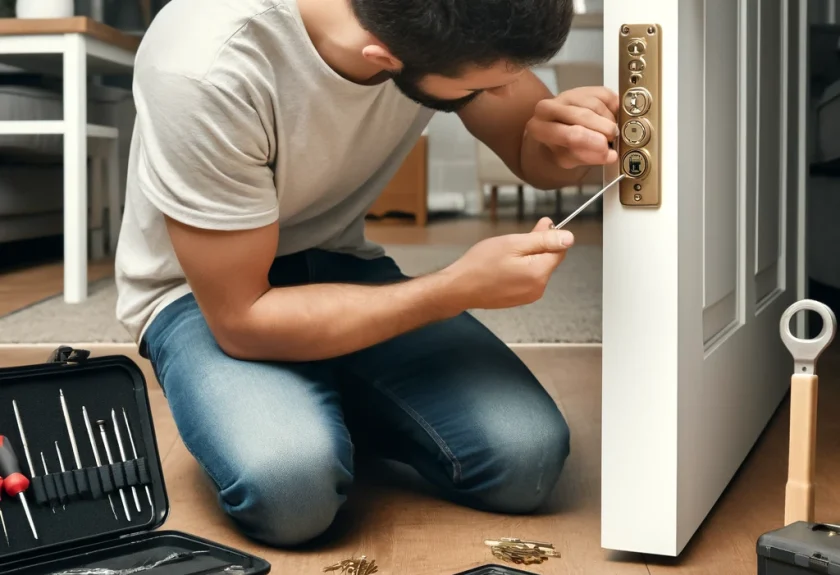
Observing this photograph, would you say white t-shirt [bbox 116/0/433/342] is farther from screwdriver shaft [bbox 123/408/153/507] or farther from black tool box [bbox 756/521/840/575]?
black tool box [bbox 756/521/840/575]

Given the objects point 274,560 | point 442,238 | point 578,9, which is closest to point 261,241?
point 274,560

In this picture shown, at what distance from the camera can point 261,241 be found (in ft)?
3.37

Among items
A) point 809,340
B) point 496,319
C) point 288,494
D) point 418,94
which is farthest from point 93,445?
point 496,319

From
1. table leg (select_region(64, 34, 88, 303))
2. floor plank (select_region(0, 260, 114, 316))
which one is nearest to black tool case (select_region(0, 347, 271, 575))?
floor plank (select_region(0, 260, 114, 316))

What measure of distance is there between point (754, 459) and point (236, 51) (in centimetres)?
85

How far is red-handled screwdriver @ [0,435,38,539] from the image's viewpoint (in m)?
0.95

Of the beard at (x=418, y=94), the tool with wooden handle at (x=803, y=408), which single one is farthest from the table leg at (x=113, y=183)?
the tool with wooden handle at (x=803, y=408)

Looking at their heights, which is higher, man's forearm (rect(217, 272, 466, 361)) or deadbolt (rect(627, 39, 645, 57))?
deadbolt (rect(627, 39, 645, 57))

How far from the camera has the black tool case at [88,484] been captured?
930 millimetres

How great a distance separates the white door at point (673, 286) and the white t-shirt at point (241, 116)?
1.01 ft

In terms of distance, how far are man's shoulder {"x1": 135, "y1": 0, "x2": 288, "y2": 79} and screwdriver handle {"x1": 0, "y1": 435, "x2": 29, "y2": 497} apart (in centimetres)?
39

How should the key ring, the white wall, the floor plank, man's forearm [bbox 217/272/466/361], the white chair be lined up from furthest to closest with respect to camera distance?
the white wall → the white chair → the floor plank → man's forearm [bbox 217/272/466/361] → the key ring

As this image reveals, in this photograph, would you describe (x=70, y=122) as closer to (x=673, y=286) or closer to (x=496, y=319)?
(x=496, y=319)

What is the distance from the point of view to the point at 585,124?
3.07 ft
